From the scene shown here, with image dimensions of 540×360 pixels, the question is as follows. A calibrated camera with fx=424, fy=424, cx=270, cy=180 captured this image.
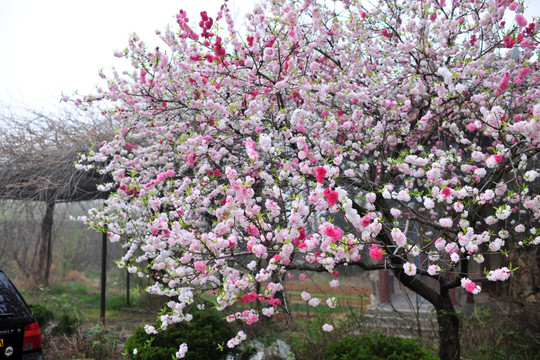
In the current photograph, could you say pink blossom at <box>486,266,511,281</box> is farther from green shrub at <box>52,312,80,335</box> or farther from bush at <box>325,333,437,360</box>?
green shrub at <box>52,312,80,335</box>

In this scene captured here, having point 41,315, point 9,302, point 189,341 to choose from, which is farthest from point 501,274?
point 41,315

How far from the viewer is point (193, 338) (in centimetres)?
420

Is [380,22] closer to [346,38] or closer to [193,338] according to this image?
[346,38]

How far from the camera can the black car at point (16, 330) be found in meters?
3.25

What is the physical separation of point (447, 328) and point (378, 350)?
159 cm

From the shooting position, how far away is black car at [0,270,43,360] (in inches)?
128

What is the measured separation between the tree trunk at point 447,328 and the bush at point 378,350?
128cm

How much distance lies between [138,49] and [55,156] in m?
3.25

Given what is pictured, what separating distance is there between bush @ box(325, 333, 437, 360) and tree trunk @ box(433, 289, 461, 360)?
1.28 meters

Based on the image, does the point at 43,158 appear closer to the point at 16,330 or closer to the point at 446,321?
the point at 16,330

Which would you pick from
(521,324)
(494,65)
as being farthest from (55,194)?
(521,324)

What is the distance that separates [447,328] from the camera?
4711 millimetres

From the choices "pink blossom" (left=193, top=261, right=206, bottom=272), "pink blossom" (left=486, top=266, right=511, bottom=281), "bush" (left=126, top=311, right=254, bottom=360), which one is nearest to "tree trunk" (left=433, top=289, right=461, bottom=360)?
"pink blossom" (left=486, top=266, right=511, bottom=281)

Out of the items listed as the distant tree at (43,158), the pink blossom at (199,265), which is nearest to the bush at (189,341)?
the pink blossom at (199,265)
